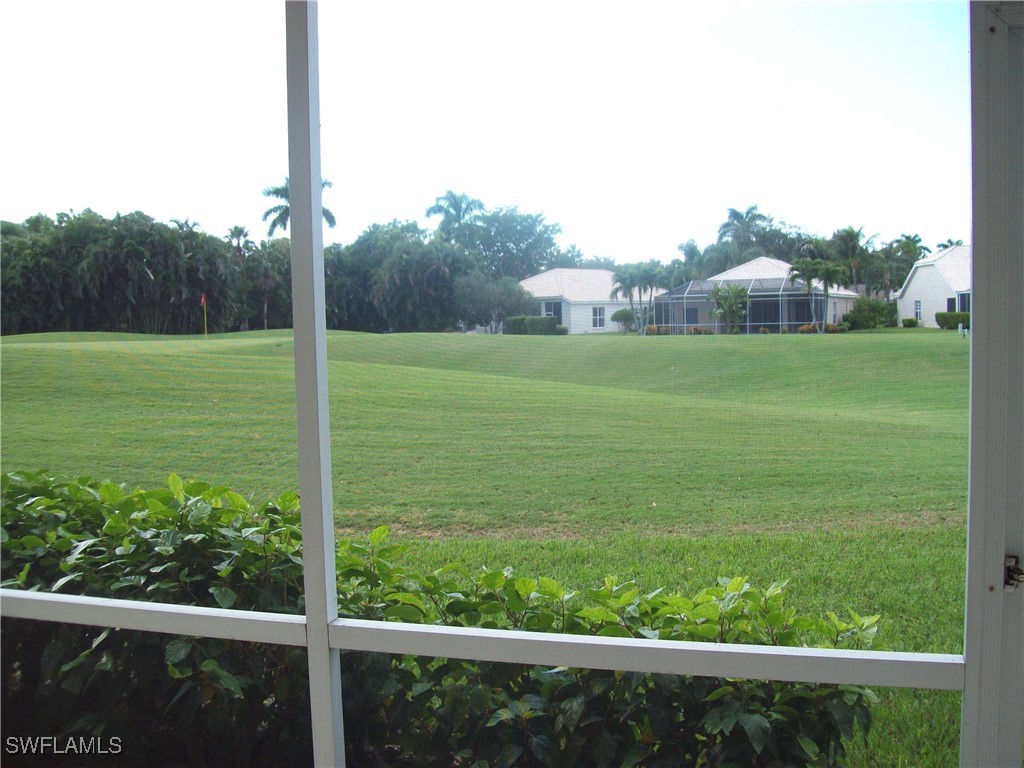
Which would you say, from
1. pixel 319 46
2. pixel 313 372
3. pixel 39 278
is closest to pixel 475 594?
pixel 313 372

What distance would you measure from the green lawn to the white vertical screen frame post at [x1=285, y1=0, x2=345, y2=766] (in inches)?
32.4

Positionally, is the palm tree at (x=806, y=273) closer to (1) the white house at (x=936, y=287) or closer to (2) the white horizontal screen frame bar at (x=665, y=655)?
(1) the white house at (x=936, y=287)

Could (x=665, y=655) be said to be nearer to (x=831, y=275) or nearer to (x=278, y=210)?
(x=831, y=275)

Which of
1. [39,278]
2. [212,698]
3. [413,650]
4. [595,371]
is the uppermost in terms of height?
[39,278]

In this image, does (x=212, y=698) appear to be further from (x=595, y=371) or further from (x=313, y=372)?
(x=595, y=371)

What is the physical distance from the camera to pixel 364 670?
1.70 metres

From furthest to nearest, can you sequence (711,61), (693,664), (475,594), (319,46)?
(711,61) < (475,594) < (319,46) < (693,664)

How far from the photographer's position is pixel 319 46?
1.40 meters

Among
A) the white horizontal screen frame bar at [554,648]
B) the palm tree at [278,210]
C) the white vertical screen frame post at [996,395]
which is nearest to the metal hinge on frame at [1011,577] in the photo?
the white vertical screen frame post at [996,395]

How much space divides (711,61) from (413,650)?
1.62 meters

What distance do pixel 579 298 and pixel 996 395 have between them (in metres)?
1.12

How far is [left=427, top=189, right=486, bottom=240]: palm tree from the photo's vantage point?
2256mm

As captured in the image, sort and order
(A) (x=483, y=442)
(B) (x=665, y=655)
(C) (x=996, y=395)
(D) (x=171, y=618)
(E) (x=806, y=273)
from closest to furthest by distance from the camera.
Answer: (C) (x=996, y=395) → (B) (x=665, y=655) → (D) (x=171, y=618) → (E) (x=806, y=273) → (A) (x=483, y=442)

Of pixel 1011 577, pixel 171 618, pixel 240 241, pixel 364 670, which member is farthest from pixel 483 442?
pixel 1011 577
